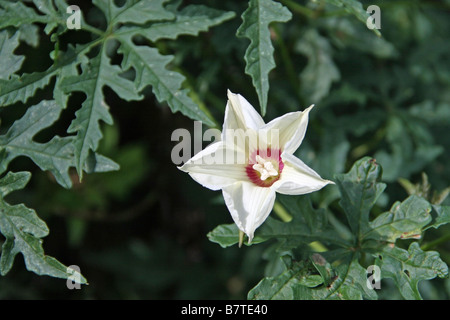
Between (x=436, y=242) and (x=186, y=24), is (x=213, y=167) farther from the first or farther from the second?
(x=436, y=242)

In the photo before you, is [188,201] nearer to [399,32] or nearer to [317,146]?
[317,146]

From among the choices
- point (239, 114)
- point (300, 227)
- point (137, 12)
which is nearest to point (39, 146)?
point (137, 12)

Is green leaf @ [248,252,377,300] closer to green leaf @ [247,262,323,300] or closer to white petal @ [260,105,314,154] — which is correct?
green leaf @ [247,262,323,300]

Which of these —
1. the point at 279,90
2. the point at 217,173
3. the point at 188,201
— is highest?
the point at 217,173

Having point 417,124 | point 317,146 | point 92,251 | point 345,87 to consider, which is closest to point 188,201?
point 92,251

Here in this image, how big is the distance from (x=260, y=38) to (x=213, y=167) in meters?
0.51

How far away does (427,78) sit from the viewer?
3475mm

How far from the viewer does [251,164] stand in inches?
82.6

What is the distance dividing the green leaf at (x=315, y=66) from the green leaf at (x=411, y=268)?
4.22ft

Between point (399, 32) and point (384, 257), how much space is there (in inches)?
80.3

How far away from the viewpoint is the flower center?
2.06m

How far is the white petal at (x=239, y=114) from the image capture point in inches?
78.2

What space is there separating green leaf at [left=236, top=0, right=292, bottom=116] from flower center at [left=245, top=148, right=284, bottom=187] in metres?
0.17
